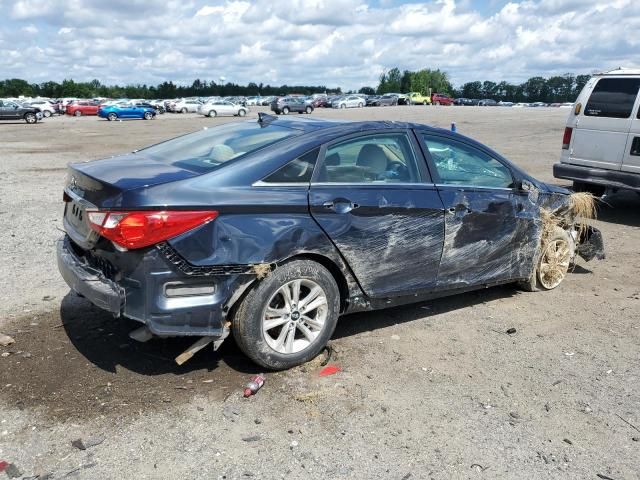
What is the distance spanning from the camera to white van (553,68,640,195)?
8609 millimetres

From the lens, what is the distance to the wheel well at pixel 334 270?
3.96 meters

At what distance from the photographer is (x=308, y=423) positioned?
3420mm

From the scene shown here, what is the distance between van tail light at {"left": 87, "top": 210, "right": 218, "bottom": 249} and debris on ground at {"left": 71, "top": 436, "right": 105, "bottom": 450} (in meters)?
1.08

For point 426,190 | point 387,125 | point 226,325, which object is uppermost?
point 387,125

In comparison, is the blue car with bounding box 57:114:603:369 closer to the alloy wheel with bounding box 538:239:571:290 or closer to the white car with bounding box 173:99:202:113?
the alloy wheel with bounding box 538:239:571:290

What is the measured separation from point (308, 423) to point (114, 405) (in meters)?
1.19

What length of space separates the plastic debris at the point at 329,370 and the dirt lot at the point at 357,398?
50 millimetres

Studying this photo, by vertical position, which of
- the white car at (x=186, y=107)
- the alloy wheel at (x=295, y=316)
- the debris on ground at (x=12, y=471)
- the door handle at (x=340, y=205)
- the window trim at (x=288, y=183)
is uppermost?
the window trim at (x=288, y=183)

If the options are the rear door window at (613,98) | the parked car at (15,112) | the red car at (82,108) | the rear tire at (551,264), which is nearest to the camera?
the rear tire at (551,264)

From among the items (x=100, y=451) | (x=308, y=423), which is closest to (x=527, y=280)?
(x=308, y=423)

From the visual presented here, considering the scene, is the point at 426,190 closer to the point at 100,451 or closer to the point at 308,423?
the point at 308,423

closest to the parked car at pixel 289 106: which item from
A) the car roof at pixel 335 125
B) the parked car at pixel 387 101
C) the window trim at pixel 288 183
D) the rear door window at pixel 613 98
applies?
the parked car at pixel 387 101

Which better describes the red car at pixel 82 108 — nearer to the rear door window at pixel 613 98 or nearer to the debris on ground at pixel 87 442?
the rear door window at pixel 613 98

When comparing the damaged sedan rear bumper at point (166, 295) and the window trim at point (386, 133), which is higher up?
the window trim at point (386, 133)
